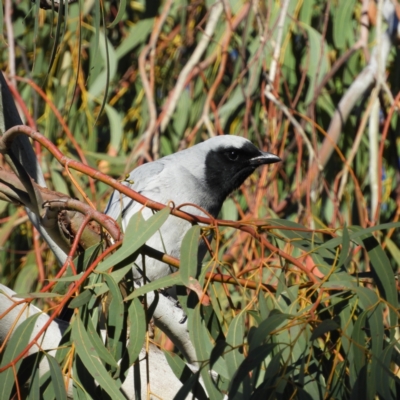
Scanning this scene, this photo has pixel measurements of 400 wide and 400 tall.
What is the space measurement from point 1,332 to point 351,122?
2.43m

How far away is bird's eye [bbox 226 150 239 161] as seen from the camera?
342 cm

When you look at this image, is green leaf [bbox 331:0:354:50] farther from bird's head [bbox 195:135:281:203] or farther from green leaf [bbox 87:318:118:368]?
green leaf [bbox 87:318:118:368]

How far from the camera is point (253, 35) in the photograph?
4.15m

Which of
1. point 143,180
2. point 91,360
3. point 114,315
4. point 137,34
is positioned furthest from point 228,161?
point 91,360

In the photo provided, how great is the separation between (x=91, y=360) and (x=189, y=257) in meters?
0.31

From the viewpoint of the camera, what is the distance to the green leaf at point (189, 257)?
1.64 metres

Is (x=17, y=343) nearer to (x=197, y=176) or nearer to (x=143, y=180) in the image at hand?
(x=143, y=180)

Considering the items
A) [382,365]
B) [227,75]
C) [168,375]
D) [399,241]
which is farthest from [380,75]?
[382,365]

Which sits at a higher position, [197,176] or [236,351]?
[236,351]

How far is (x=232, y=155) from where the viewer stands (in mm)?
3436

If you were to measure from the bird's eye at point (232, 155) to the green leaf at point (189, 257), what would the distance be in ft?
5.68

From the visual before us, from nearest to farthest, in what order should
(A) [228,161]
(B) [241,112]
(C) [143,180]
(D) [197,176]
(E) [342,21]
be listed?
1. (C) [143,180]
2. (D) [197,176]
3. (A) [228,161]
4. (E) [342,21]
5. (B) [241,112]

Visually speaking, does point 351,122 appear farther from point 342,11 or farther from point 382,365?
point 382,365

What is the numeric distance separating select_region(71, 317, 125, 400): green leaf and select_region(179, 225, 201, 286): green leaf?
0.86ft
